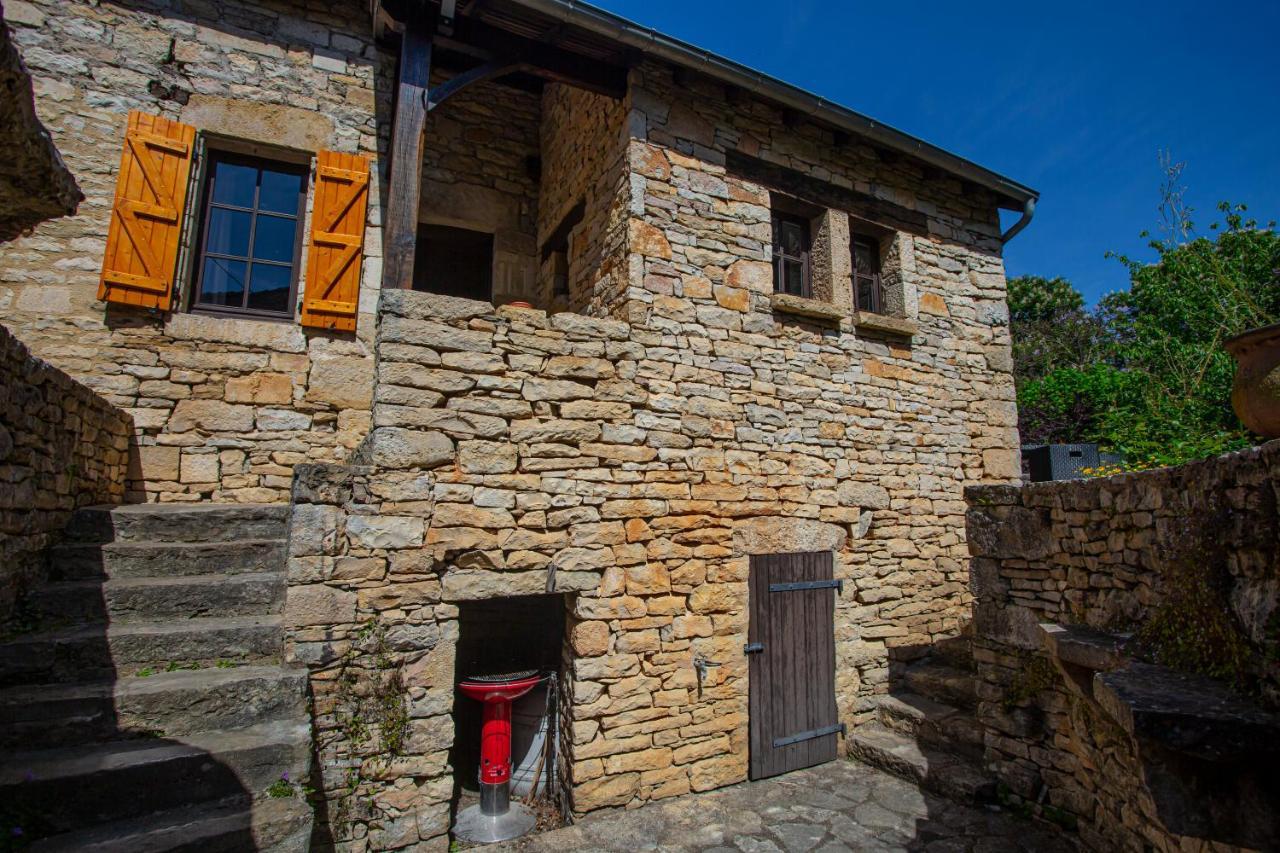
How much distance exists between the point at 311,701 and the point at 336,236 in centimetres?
364

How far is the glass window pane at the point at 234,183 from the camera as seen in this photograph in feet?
16.5

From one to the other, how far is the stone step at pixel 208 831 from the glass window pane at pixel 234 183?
4689mm

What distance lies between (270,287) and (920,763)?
6.53 metres

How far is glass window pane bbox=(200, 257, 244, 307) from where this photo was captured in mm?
4895

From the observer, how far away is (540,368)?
13.1ft

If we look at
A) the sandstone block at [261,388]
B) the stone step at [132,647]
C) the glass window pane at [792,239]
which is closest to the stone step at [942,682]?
the glass window pane at [792,239]

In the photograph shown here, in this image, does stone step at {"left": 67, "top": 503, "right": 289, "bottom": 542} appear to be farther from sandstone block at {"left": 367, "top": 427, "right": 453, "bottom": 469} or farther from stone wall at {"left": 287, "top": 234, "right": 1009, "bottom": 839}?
sandstone block at {"left": 367, "top": 427, "right": 453, "bottom": 469}

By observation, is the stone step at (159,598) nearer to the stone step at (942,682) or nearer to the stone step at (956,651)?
the stone step at (942,682)

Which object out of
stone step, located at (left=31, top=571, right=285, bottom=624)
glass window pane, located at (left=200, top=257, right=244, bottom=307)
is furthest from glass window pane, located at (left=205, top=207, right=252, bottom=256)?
stone step, located at (left=31, top=571, right=285, bottom=624)

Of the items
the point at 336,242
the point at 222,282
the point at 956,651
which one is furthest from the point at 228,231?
the point at 956,651

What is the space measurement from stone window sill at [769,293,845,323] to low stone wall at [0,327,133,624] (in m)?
4.76

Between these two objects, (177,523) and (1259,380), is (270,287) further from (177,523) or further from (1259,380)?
(1259,380)

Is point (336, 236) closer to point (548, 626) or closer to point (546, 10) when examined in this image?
point (546, 10)

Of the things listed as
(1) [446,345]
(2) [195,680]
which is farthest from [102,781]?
(1) [446,345]
